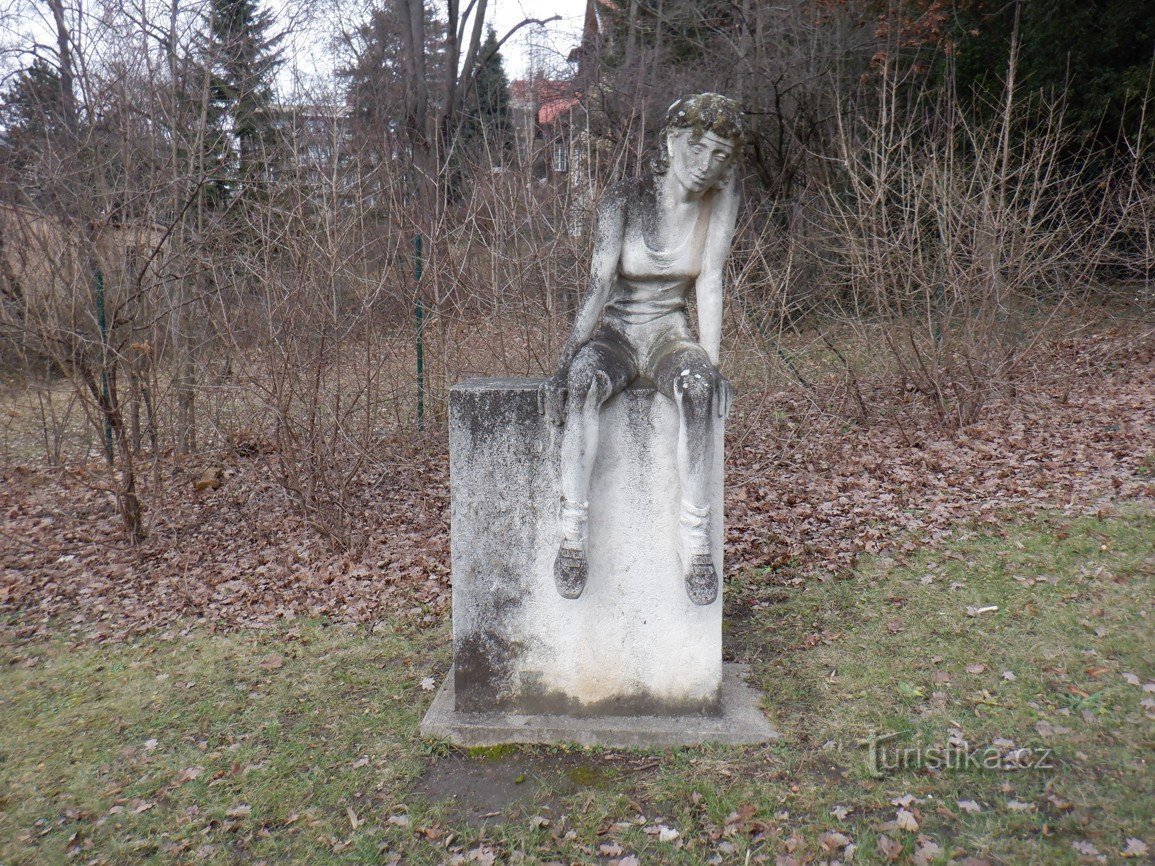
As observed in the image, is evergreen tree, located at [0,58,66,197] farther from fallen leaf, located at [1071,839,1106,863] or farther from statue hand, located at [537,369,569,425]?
fallen leaf, located at [1071,839,1106,863]

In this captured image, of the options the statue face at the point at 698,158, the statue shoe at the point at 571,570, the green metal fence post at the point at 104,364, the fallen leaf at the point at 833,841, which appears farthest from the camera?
the green metal fence post at the point at 104,364

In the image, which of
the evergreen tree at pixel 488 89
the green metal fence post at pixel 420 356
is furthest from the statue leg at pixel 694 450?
the evergreen tree at pixel 488 89

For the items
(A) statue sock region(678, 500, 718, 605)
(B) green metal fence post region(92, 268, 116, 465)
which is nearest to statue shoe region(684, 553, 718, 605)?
(A) statue sock region(678, 500, 718, 605)

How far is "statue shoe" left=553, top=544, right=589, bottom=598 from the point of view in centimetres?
372

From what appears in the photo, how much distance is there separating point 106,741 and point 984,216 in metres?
8.35

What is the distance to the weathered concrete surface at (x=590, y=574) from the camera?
377 centimetres

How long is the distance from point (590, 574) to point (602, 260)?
1.38 meters

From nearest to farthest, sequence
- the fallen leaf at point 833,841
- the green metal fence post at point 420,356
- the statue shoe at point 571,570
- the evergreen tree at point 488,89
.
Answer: the fallen leaf at point 833,841
the statue shoe at point 571,570
the green metal fence post at point 420,356
the evergreen tree at point 488,89

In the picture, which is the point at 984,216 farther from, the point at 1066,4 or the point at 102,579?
the point at 102,579

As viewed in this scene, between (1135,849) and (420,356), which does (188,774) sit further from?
(420,356)

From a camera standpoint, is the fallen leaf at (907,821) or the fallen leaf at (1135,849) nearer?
the fallen leaf at (1135,849)

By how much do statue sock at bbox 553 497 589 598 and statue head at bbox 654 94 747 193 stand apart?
1.44 meters

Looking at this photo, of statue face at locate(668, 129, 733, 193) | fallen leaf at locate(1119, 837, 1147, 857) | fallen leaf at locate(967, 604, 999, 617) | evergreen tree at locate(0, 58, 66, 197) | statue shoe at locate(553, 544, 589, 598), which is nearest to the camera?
fallen leaf at locate(1119, 837, 1147, 857)

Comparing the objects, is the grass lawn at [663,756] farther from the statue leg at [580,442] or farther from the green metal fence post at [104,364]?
the green metal fence post at [104,364]
